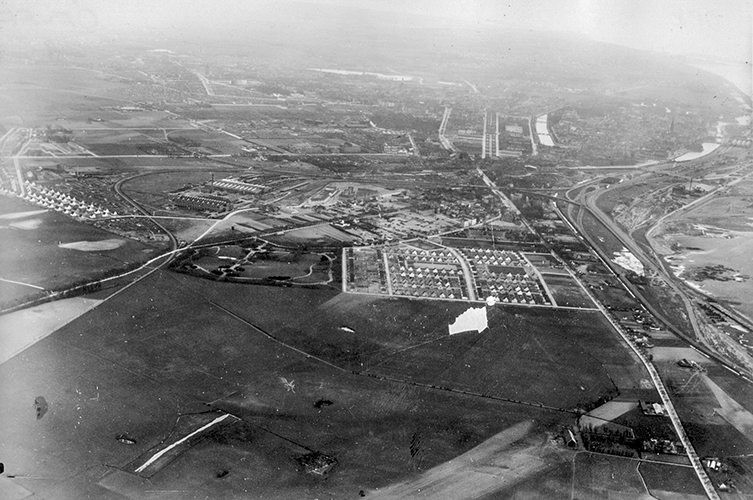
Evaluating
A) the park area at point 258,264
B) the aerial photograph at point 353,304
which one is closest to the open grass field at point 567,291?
the aerial photograph at point 353,304

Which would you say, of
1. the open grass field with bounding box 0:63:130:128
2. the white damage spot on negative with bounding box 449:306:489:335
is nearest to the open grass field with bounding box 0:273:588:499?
the white damage spot on negative with bounding box 449:306:489:335

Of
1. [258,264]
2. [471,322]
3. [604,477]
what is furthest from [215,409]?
[258,264]

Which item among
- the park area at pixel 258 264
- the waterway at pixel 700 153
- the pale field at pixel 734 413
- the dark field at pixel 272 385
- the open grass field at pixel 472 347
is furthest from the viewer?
the waterway at pixel 700 153

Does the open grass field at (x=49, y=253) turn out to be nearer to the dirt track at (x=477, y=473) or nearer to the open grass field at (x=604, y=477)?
the dirt track at (x=477, y=473)

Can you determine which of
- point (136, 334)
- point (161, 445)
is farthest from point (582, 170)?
point (161, 445)

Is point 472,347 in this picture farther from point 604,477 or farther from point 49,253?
point 49,253

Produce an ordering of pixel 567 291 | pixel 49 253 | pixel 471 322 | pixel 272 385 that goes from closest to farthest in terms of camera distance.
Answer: pixel 272 385 → pixel 471 322 → pixel 49 253 → pixel 567 291

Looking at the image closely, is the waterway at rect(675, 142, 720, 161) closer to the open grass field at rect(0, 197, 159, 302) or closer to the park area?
the park area
